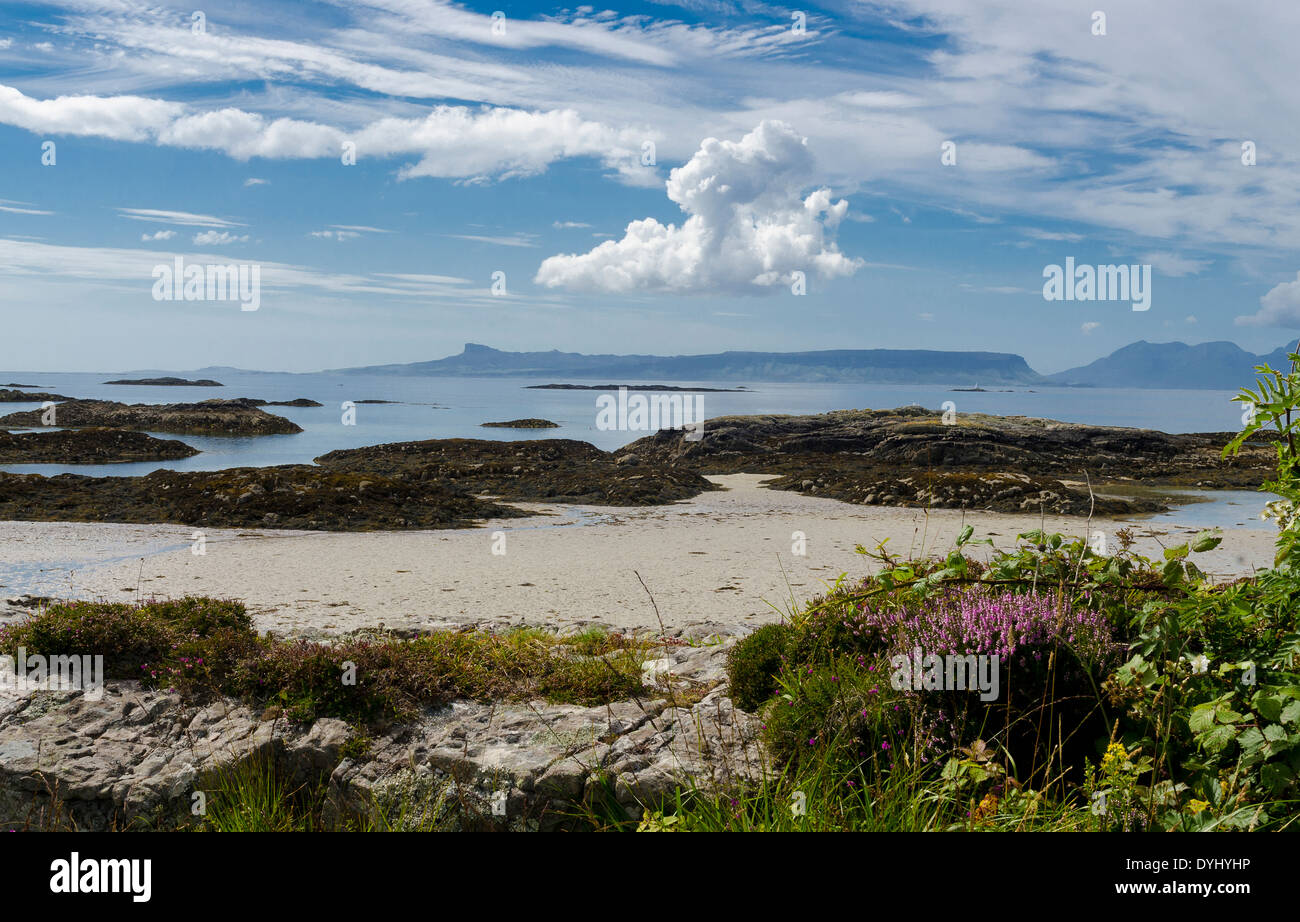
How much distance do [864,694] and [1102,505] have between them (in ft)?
81.3

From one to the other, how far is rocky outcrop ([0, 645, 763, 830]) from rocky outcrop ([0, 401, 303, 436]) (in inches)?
2270

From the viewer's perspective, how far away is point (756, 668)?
236 inches

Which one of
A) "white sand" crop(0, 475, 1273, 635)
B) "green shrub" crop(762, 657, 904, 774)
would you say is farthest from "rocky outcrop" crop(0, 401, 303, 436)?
"green shrub" crop(762, 657, 904, 774)

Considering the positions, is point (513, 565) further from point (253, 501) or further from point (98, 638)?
point (253, 501)

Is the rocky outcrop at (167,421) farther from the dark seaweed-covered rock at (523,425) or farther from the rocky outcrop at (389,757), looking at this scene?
the rocky outcrop at (389,757)

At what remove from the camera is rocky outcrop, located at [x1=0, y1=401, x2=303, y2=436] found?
5906 cm

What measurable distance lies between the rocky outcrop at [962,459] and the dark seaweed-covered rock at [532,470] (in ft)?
12.1

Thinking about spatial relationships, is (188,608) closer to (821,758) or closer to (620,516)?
(821,758)

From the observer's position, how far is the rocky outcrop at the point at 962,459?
27.8m

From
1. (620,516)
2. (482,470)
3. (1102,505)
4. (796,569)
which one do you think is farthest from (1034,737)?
(482,470)

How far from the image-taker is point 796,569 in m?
15.5

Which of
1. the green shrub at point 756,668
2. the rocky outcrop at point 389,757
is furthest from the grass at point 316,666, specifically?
the green shrub at point 756,668

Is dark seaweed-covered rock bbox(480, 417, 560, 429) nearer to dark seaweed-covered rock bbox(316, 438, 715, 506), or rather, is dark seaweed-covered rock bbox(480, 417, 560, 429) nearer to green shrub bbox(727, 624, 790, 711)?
dark seaweed-covered rock bbox(316, 438, 715, 506)

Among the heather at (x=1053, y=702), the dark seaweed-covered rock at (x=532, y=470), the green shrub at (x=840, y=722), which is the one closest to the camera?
the heather at (x=1053, y=702)
